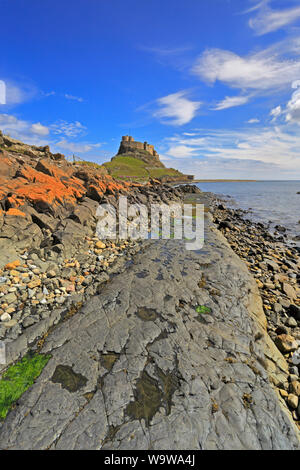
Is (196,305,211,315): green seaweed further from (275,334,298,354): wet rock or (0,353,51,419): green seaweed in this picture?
(0,353,51,419): green seaweed

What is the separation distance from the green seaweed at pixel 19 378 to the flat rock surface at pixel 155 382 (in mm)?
165

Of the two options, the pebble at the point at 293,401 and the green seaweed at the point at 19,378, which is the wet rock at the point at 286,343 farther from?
the green seaweed at the point at 19,378

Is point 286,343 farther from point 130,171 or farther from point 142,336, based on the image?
point 130,171

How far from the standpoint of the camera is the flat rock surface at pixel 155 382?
125 inches

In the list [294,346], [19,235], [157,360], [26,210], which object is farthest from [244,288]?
[26,210]

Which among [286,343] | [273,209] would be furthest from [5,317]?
[273,209]

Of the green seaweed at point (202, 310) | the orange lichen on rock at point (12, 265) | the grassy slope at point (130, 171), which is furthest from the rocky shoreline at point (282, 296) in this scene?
the grassy slope at point (130, 171)

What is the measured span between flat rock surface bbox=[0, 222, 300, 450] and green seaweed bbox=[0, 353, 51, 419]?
6.5 inches

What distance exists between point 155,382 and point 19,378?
2.79m

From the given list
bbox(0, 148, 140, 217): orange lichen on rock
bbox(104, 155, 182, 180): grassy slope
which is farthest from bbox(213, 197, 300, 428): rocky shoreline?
bbox(104, 155, 182, 180): grassy slope

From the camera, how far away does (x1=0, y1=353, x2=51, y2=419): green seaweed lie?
11.8 feet

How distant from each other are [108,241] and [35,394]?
804cm

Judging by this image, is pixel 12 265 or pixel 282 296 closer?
pixel 12 265

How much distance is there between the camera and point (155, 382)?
13.0 ft
